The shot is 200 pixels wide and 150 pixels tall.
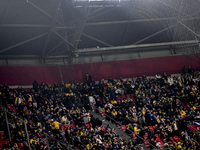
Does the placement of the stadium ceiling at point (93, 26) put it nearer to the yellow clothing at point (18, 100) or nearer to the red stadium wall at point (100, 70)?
the red stadium wall at point (100, 70)

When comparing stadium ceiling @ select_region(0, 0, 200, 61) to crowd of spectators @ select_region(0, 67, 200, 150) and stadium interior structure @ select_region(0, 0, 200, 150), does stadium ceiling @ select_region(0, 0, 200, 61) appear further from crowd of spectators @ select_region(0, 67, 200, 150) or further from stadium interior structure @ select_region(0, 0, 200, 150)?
crowd of spectators @ select_region(0, 67, 200, 150)

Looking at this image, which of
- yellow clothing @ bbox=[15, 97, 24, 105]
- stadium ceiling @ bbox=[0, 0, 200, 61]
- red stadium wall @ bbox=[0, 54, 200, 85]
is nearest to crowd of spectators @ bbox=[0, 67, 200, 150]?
yellow clothing @ bbox=[15, 97, 24, 105]

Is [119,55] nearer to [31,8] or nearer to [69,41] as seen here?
[69,41]

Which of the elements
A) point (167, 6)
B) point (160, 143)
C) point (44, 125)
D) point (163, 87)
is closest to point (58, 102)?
point (44, 125)

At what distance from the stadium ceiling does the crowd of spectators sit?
394cm

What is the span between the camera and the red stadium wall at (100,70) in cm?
2889

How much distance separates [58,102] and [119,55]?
41.1ft

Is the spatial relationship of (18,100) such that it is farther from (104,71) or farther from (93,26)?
(104,71)

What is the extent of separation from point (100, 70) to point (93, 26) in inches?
234

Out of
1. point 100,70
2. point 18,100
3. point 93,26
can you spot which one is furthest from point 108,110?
point 93,26

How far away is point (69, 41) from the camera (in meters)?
29.1

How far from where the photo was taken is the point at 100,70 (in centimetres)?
3400

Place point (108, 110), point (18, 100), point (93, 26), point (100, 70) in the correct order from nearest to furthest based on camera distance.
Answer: point (18, 100)
point (108, 110)
point (93, 26)
point (100, 70)

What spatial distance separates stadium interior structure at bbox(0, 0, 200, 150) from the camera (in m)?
23.1
